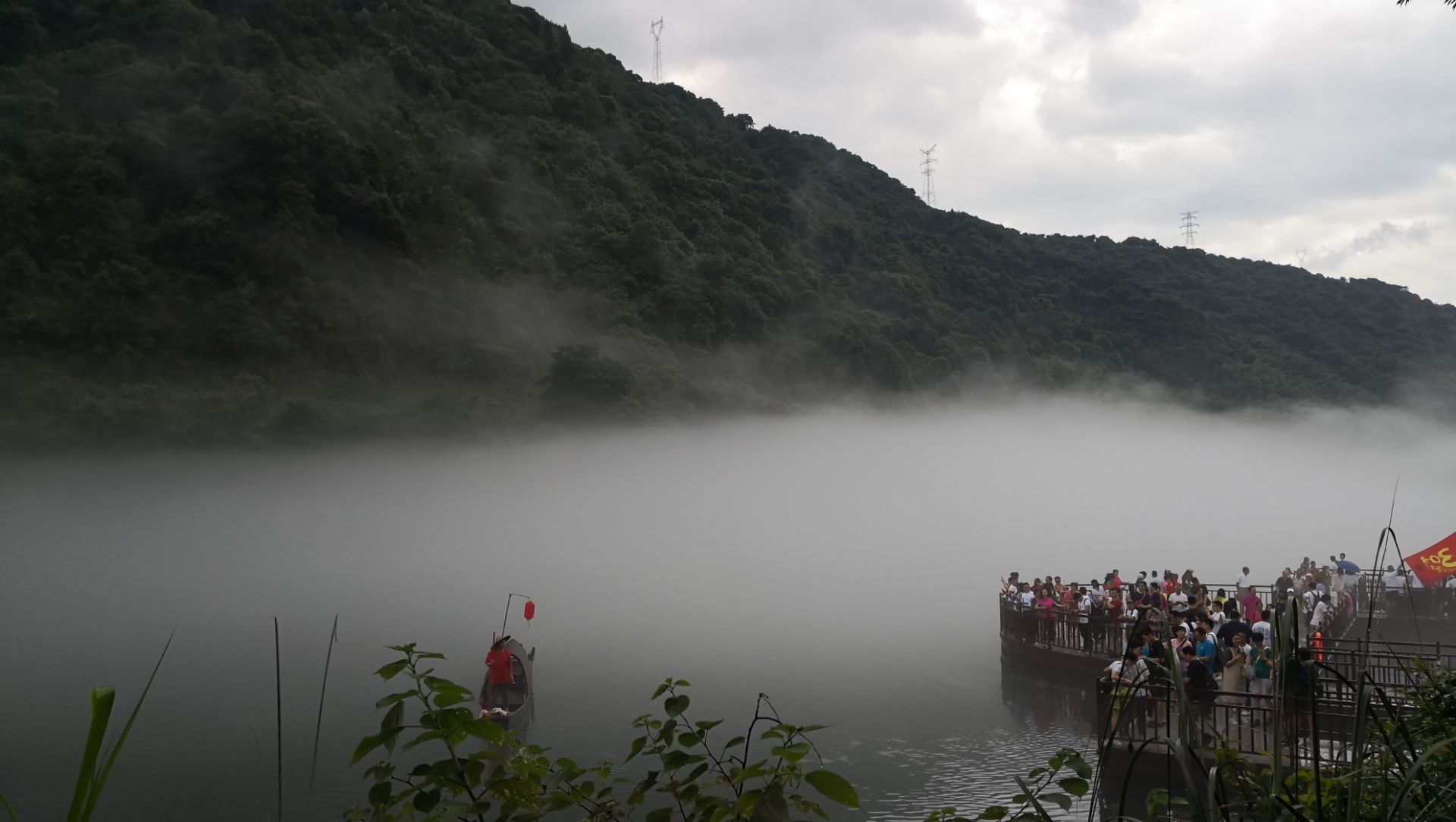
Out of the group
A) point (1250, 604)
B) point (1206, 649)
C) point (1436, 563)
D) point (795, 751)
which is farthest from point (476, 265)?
point (795, 751)

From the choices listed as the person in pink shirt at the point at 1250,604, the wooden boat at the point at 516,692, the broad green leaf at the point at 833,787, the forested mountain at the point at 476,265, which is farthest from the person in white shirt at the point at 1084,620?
the forested mountain at the point at 476,265

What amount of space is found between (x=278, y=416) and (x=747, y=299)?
1286 inches

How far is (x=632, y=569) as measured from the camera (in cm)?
4125

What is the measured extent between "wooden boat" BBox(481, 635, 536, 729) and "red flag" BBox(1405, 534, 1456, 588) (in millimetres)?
12083

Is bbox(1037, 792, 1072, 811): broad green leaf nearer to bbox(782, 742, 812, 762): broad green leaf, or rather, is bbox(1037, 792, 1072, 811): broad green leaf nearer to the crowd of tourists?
bbox(782, 742, 812, 762): broad green leaf

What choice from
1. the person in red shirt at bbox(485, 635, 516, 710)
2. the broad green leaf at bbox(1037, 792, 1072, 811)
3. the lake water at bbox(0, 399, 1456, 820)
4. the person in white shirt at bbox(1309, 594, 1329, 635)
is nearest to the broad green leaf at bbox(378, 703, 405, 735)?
the broad green leaf at bbox(1037, 792, 1072, 811)

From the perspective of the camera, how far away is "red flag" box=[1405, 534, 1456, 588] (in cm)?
1423

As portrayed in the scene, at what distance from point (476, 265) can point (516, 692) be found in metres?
51.3

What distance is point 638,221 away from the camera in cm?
7188

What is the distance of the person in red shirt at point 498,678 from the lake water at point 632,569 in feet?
3.91

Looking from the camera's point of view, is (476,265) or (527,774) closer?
(527,774)

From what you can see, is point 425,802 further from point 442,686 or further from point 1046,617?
point 1046,617

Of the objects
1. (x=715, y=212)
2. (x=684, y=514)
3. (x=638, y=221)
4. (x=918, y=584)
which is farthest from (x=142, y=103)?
(x=918, y=584)

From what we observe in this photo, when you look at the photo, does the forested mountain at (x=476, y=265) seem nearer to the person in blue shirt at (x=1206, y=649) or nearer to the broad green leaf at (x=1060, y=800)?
the person in blue shirt at (x=1206, y=649)
